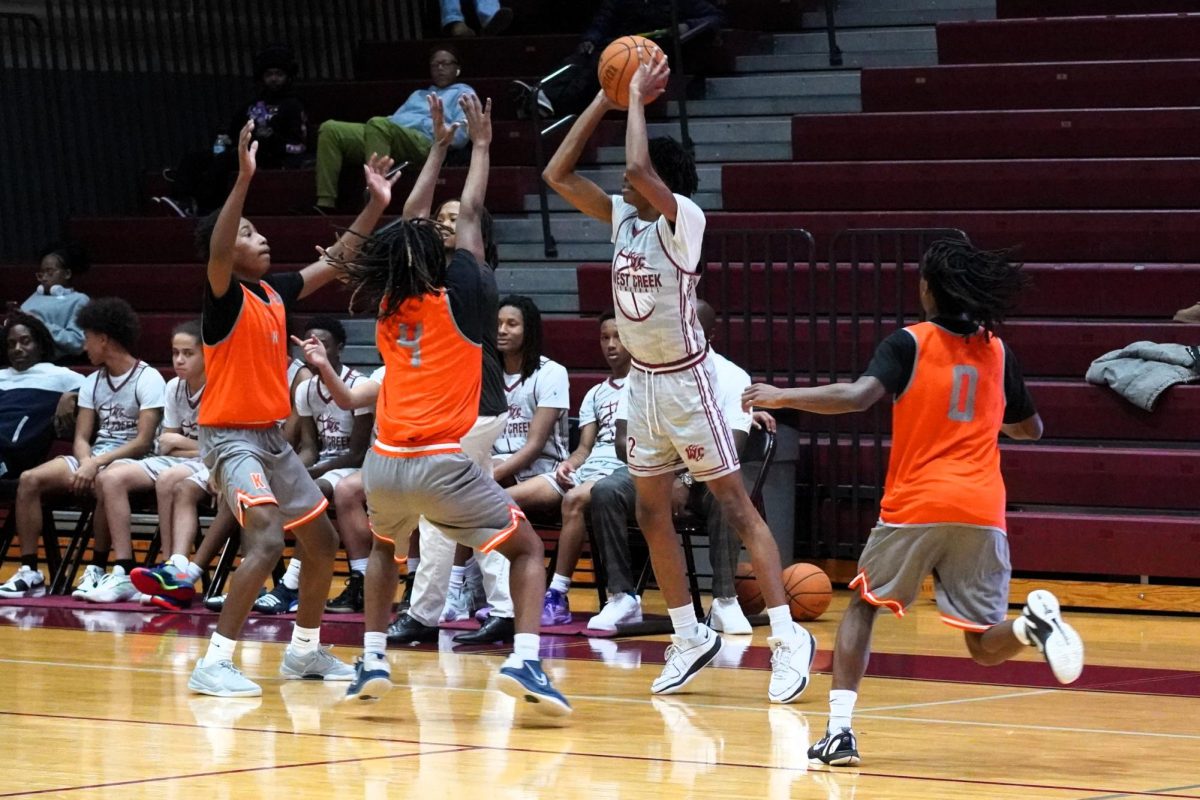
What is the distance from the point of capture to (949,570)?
5.02 m

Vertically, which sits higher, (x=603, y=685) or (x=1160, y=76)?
(x=1160, y=76)

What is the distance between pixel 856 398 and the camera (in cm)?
482

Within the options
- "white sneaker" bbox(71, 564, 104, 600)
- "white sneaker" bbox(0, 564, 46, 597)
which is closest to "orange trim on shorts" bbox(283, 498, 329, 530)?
"white sneaker" bbox(71, 564, 104, 600)

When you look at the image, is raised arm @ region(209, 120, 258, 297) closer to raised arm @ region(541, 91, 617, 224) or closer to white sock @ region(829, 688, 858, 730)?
raised arm @ region(541, 91, 617, 224)

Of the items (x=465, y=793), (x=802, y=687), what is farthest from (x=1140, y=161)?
(x=465, y=793)

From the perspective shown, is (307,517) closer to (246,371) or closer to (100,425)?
(246,371)

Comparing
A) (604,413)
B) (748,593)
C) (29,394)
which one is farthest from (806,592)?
(29,394)

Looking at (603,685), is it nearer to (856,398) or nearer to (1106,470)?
(856,398)

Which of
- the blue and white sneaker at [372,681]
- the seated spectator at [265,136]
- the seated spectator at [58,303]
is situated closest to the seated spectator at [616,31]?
the seated spectator at [265,136]

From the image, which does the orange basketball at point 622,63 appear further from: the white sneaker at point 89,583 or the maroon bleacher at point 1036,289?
the white sneaker at point 89,583

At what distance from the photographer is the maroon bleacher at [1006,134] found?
10.6m

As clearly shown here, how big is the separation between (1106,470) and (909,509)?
170 inches

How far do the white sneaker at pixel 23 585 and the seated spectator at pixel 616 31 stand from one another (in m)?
4.30

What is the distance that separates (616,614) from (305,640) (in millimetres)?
1833
